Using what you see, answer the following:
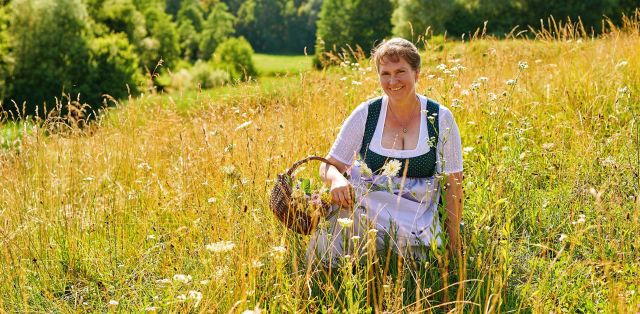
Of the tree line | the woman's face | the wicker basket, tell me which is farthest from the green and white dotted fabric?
the tree line

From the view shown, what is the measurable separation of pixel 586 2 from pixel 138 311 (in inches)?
1492

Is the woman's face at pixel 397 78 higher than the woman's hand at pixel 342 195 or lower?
higher

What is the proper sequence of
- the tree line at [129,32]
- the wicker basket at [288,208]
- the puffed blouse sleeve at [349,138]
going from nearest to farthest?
1. the wicker basket at [288,208]
2. the puffed blouse sleeve at [349,138]
3. the tree line at [129,32]

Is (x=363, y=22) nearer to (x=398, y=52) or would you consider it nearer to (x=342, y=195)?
(x=398, y=52)

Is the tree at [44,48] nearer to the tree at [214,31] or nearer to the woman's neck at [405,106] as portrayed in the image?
the woman's neck at [405,106]

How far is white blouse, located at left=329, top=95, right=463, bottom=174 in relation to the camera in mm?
3199

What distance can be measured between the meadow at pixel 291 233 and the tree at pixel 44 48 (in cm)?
2747

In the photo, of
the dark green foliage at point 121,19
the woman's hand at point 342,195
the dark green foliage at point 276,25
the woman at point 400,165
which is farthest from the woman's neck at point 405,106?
the dark green foliage at point 276,25

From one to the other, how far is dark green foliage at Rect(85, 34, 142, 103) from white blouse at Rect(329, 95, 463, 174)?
29.0m

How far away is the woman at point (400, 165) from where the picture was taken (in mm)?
3064

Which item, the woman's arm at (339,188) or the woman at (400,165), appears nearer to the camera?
the woman's arm at (339,188)

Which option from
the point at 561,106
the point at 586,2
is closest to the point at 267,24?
the point at 586,2

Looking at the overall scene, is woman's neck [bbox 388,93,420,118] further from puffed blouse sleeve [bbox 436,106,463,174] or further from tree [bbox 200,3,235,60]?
tree [bbox 200,3,235,60]

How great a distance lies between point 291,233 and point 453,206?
893mm
